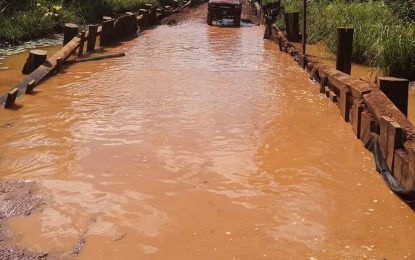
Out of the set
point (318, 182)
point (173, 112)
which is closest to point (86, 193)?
point (318, 182)

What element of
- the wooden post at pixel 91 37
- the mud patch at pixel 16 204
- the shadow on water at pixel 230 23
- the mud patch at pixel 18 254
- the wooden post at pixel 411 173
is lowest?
the mud patch at pixel 18 254

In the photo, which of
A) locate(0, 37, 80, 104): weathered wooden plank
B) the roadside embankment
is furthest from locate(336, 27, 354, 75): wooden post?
locate(0, 37, 80, 104): weathered wooden plank

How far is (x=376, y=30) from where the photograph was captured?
1362cm

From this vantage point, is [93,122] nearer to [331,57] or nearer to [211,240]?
[211,240]

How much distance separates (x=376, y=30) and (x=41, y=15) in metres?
13.5

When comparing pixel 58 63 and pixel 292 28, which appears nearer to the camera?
pixel 58 63

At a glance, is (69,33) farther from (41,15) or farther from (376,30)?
(376,30)

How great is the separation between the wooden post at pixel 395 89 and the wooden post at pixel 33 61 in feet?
29.0

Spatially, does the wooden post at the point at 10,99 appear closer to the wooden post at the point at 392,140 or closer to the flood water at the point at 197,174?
the flood water at the point at 197,174

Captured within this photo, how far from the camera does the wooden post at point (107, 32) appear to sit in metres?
17.9

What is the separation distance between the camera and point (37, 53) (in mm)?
12695

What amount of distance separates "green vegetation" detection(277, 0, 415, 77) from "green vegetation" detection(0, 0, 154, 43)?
9.33 metres

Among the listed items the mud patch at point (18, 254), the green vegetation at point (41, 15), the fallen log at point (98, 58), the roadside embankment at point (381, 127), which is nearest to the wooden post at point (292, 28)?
the fallen log at point (98, 58)

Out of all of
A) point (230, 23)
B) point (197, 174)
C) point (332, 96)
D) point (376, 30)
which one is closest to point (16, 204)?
point (197, 174)
